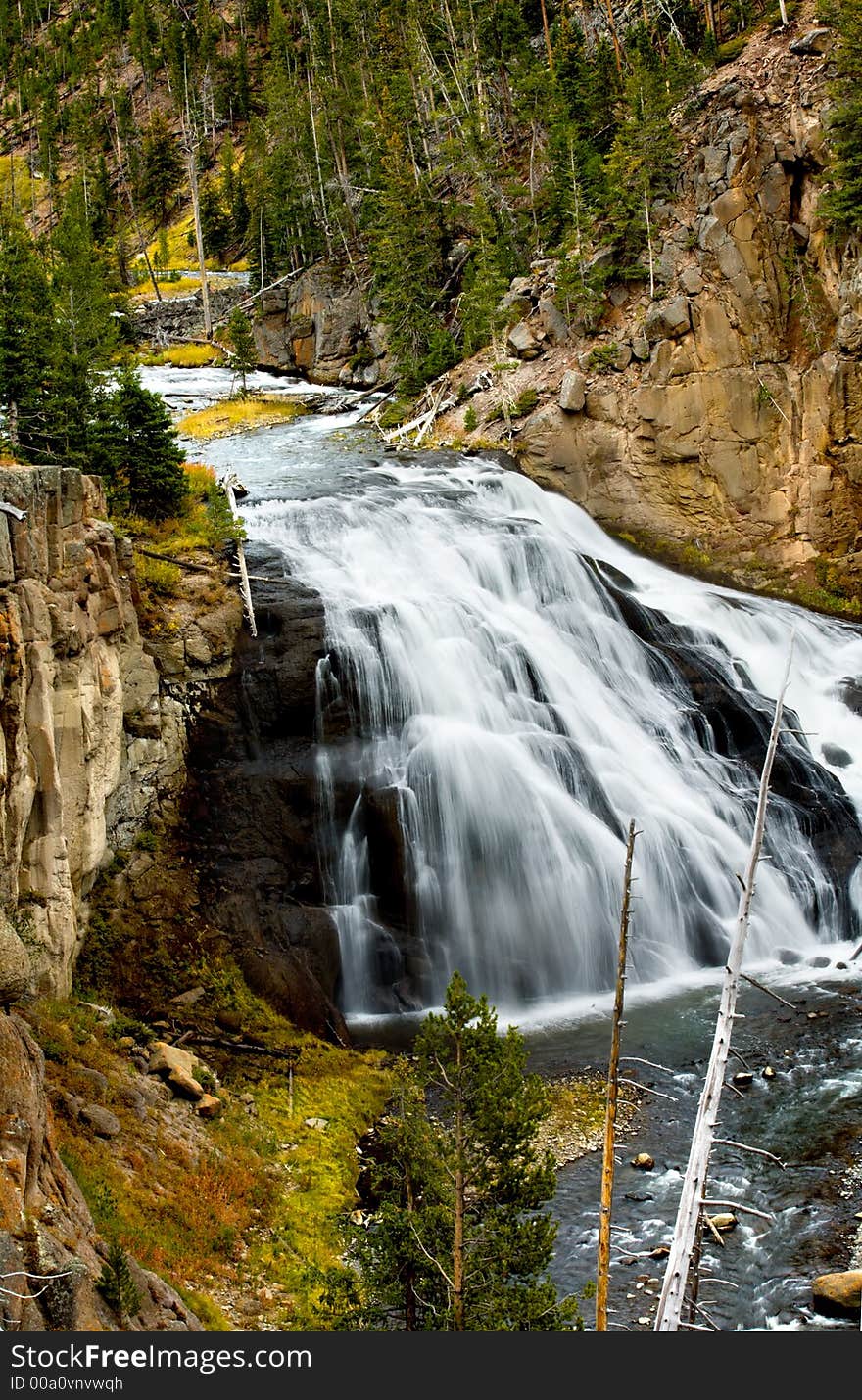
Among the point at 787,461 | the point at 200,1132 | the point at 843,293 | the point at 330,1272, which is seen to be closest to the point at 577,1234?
the point at 330,1272

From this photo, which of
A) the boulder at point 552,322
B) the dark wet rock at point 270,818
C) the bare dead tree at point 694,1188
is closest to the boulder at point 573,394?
the boulder at point 552,322

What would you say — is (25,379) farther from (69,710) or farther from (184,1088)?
(184,1088)

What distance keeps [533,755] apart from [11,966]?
13747 millimetres

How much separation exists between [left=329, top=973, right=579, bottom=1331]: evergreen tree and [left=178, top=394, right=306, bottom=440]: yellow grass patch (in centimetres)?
3888

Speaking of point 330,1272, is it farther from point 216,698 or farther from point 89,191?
point 89,191

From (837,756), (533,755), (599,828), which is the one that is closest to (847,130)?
(837,756)

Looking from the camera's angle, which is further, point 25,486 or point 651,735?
point 651,735

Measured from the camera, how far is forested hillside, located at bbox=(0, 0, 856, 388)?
135ft

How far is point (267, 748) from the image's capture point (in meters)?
22.2

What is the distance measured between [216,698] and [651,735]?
1071 cm

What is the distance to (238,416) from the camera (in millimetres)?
48219

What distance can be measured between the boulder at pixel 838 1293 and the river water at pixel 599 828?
0.24m

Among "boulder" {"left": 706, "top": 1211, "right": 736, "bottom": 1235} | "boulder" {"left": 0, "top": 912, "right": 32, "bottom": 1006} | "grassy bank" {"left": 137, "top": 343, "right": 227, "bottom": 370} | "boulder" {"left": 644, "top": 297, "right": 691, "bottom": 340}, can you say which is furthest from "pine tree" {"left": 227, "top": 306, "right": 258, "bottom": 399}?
"boulder" {"left": 706, "top": 1211, "right": 736, "bottom": 1235}

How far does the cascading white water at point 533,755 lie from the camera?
21.2 m
